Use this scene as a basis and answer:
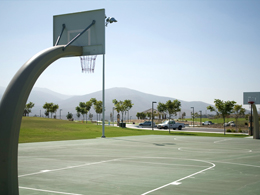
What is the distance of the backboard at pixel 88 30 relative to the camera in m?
9.48

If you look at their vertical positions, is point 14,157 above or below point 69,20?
below

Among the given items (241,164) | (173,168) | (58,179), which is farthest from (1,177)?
(241,164)

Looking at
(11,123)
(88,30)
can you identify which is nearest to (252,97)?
(88,30)

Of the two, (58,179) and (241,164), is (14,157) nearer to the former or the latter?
(58,179)

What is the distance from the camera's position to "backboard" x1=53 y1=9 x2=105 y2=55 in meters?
9.48

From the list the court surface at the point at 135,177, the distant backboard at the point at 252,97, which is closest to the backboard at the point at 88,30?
the court surface at the point at 135,177

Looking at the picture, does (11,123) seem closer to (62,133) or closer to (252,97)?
(62,133)

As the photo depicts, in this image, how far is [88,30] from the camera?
9.71 m

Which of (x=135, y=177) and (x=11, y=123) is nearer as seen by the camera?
(x=11, y=123)

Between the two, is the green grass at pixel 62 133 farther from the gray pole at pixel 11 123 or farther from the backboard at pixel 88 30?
the gray pole at pixel 11 123

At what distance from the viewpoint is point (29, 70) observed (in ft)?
21.7

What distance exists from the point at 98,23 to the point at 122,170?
5322mm

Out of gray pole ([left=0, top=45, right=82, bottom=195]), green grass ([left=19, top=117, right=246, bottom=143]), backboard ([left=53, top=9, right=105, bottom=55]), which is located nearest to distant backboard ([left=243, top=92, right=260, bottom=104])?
green grass ([left=19, top=117, right=246, bottom=143])

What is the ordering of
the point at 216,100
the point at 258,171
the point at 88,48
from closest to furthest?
the point at 88,48 → the point at 258,171 → the point at 216,100
